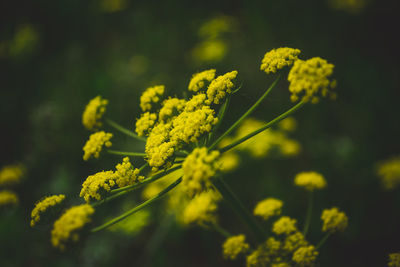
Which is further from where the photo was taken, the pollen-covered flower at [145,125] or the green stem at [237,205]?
the pollen-covered flower at [145,125]

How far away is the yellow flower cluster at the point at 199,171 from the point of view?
1661 millimetres

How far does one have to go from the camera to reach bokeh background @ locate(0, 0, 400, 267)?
425 centimetres

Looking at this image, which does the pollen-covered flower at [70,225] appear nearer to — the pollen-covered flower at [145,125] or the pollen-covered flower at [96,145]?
the pollen-covered flower at [96,145]

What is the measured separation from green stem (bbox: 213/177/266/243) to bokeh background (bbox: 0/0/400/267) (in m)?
1.05

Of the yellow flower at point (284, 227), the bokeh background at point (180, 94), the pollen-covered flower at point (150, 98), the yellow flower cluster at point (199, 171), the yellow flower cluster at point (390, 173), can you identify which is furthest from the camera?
the bokeh background at point (180, 94)

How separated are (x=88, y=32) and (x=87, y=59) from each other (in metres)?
1.48

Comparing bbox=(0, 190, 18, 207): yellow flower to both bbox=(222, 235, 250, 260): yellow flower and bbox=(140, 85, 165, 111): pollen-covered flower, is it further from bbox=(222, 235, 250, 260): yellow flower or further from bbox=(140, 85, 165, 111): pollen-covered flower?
bbox=(222, 235, 250, 260): yellow flower

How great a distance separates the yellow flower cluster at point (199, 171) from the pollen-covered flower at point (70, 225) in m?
0.73

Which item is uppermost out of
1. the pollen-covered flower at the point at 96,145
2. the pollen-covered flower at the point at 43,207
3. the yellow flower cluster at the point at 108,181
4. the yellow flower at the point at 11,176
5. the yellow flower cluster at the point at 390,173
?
the yellow flower at the point at 11,176

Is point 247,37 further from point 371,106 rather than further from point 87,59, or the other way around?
point 87,59

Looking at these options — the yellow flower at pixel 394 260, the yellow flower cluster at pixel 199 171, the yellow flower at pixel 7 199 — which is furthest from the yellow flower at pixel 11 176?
the yellow flower at pixel 394 260

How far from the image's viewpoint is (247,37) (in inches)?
280

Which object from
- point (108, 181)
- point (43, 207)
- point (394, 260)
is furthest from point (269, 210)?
point (43, 207)

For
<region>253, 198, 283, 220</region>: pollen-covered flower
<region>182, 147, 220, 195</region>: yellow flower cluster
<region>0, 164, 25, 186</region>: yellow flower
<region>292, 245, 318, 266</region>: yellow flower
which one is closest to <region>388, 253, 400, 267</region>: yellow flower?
<region>292, 245, 318, 266</region>: yellow flower
